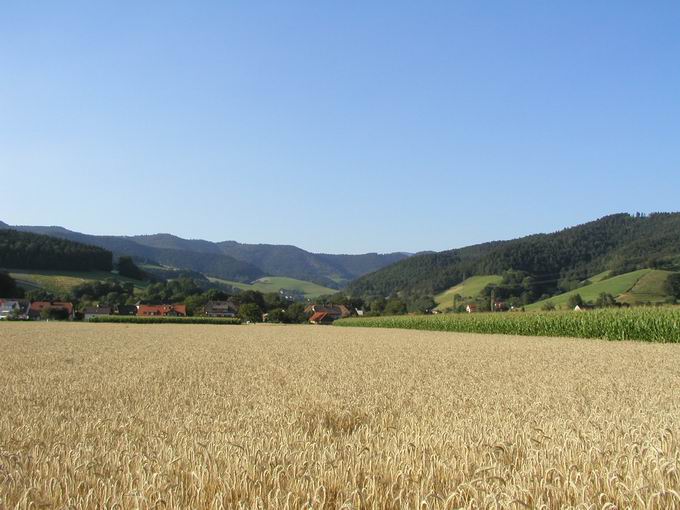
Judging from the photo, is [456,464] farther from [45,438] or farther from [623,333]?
[623,333]

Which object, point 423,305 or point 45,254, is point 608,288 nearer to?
point 423,305

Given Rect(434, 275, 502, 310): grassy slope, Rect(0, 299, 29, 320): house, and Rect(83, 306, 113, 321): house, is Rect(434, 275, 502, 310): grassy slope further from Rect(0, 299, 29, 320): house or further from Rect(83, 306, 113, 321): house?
Rect(0, 299, 29, 320): house

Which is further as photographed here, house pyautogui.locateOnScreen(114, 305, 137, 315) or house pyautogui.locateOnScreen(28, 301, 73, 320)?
house pyautogui.locateOnScreen(114, 305, 137, 315)

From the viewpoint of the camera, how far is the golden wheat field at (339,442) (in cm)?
436

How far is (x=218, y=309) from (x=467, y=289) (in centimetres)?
6505

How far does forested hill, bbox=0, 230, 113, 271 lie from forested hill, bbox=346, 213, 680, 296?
99.5 m

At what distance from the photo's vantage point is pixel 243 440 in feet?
20.4

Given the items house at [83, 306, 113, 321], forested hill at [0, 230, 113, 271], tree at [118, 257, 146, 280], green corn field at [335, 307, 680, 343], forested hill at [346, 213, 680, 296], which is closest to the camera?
green corn field at [335, 307, 680, 343]

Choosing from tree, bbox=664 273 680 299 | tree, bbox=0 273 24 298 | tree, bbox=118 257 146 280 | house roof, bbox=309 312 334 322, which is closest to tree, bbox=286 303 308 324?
house roof, bbox=309 312 334 322

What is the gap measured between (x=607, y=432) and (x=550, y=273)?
150134mm

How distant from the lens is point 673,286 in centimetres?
9400

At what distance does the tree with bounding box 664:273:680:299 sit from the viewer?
301ft

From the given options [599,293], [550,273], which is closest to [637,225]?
[550,273]

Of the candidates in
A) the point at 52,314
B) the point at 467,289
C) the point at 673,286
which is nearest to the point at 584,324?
the point at 673,286
